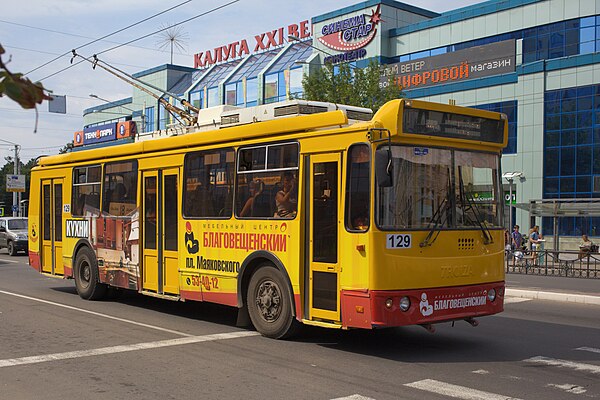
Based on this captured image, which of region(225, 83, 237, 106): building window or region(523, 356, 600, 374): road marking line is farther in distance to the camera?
region(225, 83, 237, 106): building window

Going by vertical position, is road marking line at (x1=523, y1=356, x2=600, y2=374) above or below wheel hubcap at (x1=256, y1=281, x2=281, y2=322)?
below

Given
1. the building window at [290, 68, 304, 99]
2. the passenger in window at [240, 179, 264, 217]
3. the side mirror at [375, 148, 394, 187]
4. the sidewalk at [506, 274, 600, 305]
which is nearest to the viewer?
the side mirror at [375, 148, 394, 187]

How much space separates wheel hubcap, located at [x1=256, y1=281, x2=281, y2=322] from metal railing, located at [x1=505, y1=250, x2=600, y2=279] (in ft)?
54.0

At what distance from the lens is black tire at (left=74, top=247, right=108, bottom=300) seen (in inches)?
535

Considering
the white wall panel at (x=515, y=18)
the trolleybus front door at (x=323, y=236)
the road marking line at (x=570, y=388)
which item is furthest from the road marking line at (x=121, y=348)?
the white wall panel at (x=515, y=18)

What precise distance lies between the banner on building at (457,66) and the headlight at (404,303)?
31850mm

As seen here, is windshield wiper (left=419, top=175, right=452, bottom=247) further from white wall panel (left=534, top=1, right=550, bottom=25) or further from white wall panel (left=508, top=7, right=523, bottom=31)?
white wall panel (left=508, top=7, right=523, bottom=31)

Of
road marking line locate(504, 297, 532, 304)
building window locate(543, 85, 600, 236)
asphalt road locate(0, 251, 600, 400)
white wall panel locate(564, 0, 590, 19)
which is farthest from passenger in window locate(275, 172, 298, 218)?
white wall panel locate(564, 0, 590, 19)

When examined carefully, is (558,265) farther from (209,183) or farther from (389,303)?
(389,303)

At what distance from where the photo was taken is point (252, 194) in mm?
9906

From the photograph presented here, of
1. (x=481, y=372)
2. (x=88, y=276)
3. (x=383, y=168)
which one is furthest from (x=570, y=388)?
(x=88, y=276)

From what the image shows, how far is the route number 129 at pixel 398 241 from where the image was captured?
26.7 ft

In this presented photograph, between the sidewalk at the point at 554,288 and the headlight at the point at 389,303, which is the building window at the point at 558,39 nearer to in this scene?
the sidewalk at the point at 554,288

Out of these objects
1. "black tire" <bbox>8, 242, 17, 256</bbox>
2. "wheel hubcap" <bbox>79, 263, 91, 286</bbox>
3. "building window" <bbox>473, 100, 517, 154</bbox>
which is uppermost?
"building window" <bbox>473, 100, 517, 154</bbox>
